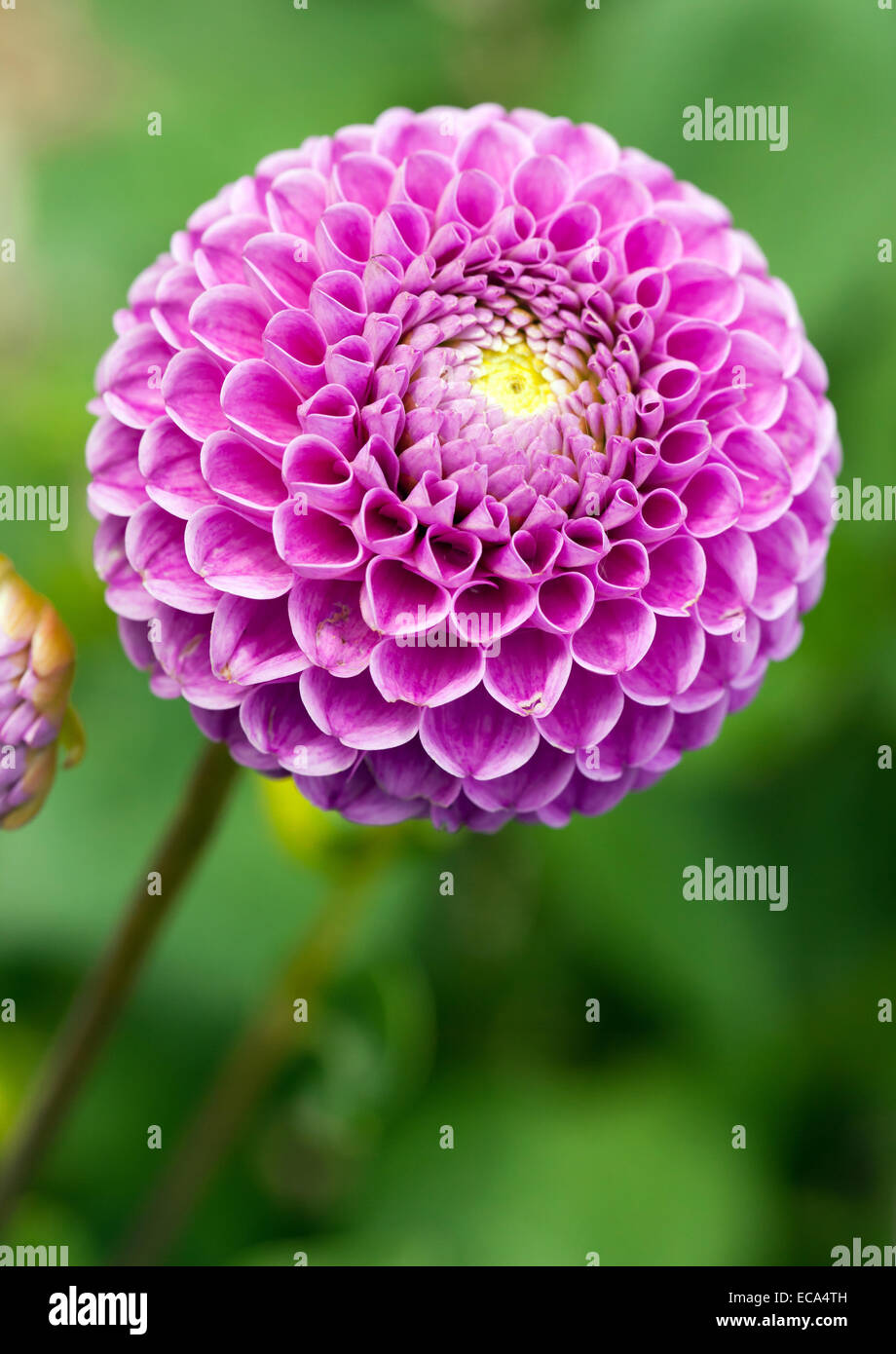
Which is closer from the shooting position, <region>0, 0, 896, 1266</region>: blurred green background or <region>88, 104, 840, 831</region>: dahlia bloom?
<region>88, 104, 840, 831</region>: dahlia bloom

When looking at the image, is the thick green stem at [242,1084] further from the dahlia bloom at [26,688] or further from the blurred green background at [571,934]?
the dahlia bloom at [26,688]

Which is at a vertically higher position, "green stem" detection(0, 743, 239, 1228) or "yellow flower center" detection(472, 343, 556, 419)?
"yellow flower center" detection(472, 343, 556, 419)

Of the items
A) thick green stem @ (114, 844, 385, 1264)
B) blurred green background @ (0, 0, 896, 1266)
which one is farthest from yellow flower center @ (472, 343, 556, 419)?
blurred green background @ (0, 0, 896, 1266)

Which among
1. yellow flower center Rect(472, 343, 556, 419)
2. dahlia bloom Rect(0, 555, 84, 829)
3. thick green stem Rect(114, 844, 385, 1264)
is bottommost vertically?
thick green stem Rect(114, 844, 385, 1264)

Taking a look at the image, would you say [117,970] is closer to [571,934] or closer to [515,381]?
[515,381]

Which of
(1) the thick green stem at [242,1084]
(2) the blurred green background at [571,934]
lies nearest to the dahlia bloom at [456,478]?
(1) the thick green stem at [242,1084]

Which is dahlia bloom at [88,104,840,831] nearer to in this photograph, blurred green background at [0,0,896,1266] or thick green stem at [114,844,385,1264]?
thick green stem at [114,844,385,1264]
